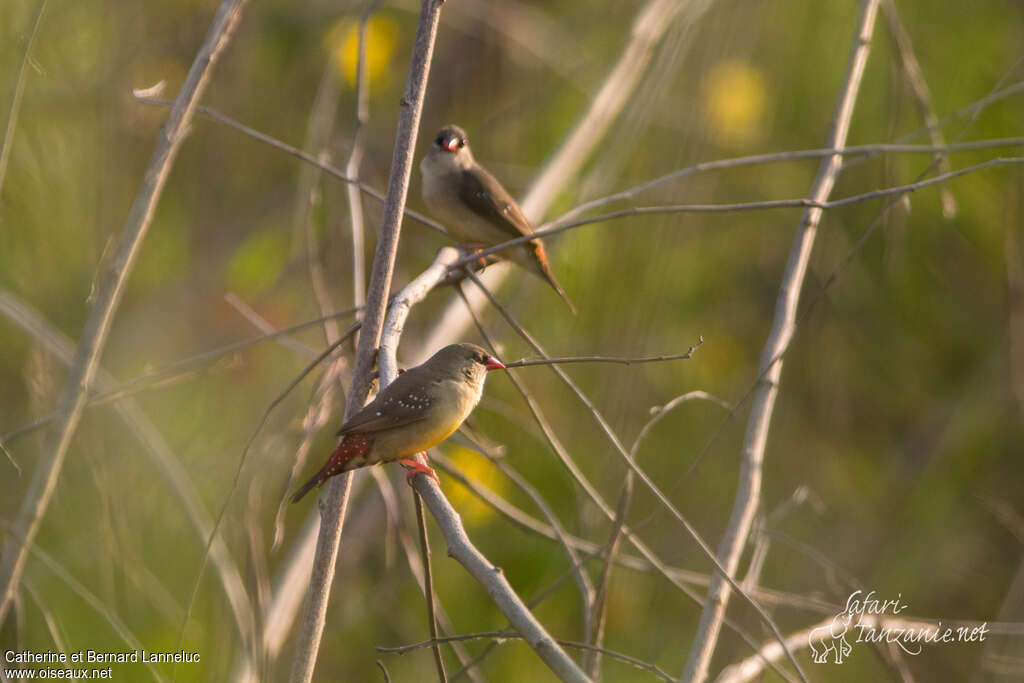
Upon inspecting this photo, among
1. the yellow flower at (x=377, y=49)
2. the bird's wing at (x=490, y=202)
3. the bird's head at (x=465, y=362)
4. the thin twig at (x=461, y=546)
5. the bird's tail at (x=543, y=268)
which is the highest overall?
the yellow flower at (x=377, y=49)

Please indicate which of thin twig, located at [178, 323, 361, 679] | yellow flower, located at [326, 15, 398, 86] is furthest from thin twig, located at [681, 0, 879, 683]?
yellow flower, located at [326, 15, 398, 86]

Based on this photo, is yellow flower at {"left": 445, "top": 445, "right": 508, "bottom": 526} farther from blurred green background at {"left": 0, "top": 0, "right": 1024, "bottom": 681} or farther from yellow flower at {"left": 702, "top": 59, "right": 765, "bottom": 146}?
yellow flower at {"left": 702, "top": 59, "right": 765, "bottom": 146}

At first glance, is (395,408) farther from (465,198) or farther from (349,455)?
(465,198)

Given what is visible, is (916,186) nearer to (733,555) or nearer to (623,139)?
(733,555)

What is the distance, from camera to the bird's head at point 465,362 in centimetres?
271

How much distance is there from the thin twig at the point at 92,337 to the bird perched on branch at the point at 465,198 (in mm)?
2117

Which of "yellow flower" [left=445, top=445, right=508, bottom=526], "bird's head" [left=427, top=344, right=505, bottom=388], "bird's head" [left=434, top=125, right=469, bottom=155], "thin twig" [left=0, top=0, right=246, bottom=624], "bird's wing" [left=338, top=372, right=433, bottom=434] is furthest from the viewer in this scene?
"bird's head" [left=434, top=125, right=469, bottom=155]

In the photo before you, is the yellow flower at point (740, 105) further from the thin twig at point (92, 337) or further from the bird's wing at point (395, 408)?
the thin twig at point (92, 337)

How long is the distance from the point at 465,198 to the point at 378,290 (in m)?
2.20

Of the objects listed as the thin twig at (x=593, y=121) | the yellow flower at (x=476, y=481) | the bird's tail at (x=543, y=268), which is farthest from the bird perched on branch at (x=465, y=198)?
the yellow flower at (x=476, y=481)

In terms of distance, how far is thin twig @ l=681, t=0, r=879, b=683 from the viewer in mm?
2018

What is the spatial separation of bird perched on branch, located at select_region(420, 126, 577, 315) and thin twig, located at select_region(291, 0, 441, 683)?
195 centimetres

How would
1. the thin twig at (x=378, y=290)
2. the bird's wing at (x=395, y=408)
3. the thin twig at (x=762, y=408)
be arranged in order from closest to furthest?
the thin twig at (x=378, y=290) < the thin twig at (x=762, y=408) < the bird's wing at (x=395, y=408)

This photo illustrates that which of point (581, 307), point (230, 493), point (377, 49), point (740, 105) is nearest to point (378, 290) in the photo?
point (230, 493)
